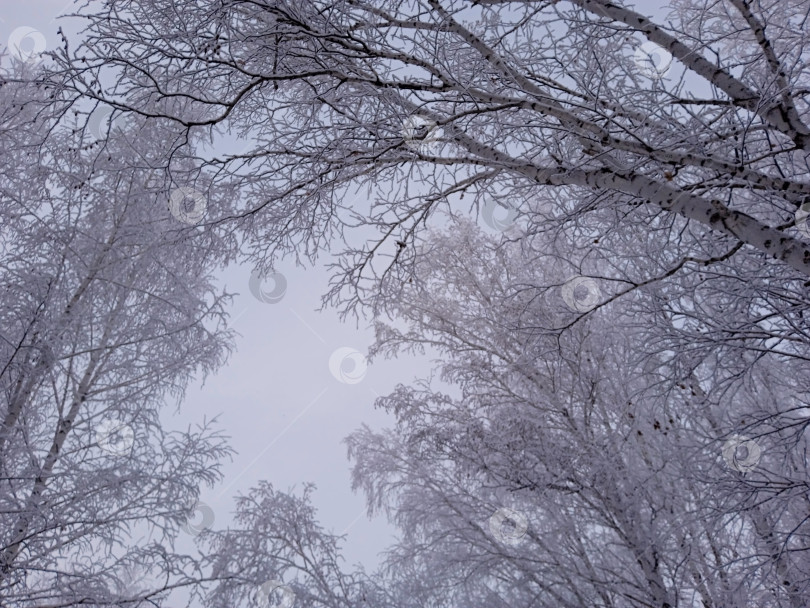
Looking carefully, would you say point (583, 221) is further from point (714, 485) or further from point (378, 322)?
point (378, 322)

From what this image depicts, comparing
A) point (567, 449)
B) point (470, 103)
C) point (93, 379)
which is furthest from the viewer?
point (93, 379)

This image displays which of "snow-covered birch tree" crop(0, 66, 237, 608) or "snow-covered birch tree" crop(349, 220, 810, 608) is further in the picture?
"snow-covered birch tree" crop(349, 220, 810, 608)

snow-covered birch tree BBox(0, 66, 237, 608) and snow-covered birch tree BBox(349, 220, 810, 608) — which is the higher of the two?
snow-covered birch tree BBox(0, 66, 237, 608)

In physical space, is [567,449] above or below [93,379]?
below

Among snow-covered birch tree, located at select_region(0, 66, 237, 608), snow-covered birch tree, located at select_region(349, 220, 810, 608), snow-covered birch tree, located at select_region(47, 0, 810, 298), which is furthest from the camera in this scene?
snow-covered birch tree, located at select_region(349, 220, 810, 608)

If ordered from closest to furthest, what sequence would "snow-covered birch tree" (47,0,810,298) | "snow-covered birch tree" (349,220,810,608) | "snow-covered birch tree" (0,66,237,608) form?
1. "snow-covered birch tree" (47,0,810,298)
2. "snow-covered birch tree" (0,66,237,608)
3. "snow-covered birch tree" (349,220,810,608)

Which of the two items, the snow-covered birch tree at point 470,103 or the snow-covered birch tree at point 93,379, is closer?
the snow-covered birch tree at point 470,103

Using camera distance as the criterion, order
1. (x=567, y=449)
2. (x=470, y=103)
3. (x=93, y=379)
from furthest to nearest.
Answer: (x=93, y=379) → (x=567, y=449) → (x=470, y=103)

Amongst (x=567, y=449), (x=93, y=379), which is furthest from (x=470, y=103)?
(x=93, y=379)

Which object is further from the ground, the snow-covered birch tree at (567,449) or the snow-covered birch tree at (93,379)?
the snow-covered birch tree at (93,379)

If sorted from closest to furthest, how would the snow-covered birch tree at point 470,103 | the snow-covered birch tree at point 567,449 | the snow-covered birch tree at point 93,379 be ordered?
the snow-covered birch tree at point 470,103 < the snow-covered birch tree at point 93,379 < the snow-covered birch tree at point 567,449

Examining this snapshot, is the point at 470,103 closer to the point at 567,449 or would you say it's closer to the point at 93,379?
the point at 567,449

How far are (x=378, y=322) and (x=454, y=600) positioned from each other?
Result: 3378 mm

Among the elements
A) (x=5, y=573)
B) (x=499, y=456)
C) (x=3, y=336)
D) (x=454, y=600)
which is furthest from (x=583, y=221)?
(x=454, y=600)
